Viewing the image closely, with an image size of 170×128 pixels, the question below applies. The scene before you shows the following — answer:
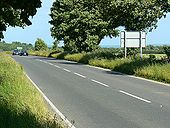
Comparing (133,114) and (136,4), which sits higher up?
(136,4)

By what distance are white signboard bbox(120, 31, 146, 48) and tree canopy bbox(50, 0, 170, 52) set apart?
60.1 inches

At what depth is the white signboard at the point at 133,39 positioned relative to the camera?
1395 inches

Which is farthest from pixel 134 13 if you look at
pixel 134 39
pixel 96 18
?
pixel 96 18

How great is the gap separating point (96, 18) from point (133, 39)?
19409 mm

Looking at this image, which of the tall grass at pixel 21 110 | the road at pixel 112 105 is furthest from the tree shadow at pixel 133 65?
the tall grass at pixel 21 110

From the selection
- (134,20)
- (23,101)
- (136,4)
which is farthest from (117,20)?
(23,101)

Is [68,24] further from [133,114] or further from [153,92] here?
[133,114]

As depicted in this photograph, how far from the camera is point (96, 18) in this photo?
5506 centimetres

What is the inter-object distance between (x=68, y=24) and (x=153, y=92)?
144ft

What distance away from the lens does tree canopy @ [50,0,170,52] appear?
34.8m

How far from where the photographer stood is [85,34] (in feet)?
187

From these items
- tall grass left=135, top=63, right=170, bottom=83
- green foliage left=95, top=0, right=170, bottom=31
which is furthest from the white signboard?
tall grass left=135, top=63, right=170, bottom=83

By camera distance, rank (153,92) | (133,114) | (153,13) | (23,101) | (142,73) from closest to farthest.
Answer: (23,101) → (133,114) → (153,92) → (142,73) → (153,13)

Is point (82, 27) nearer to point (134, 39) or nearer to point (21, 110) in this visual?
point (134, 39)
